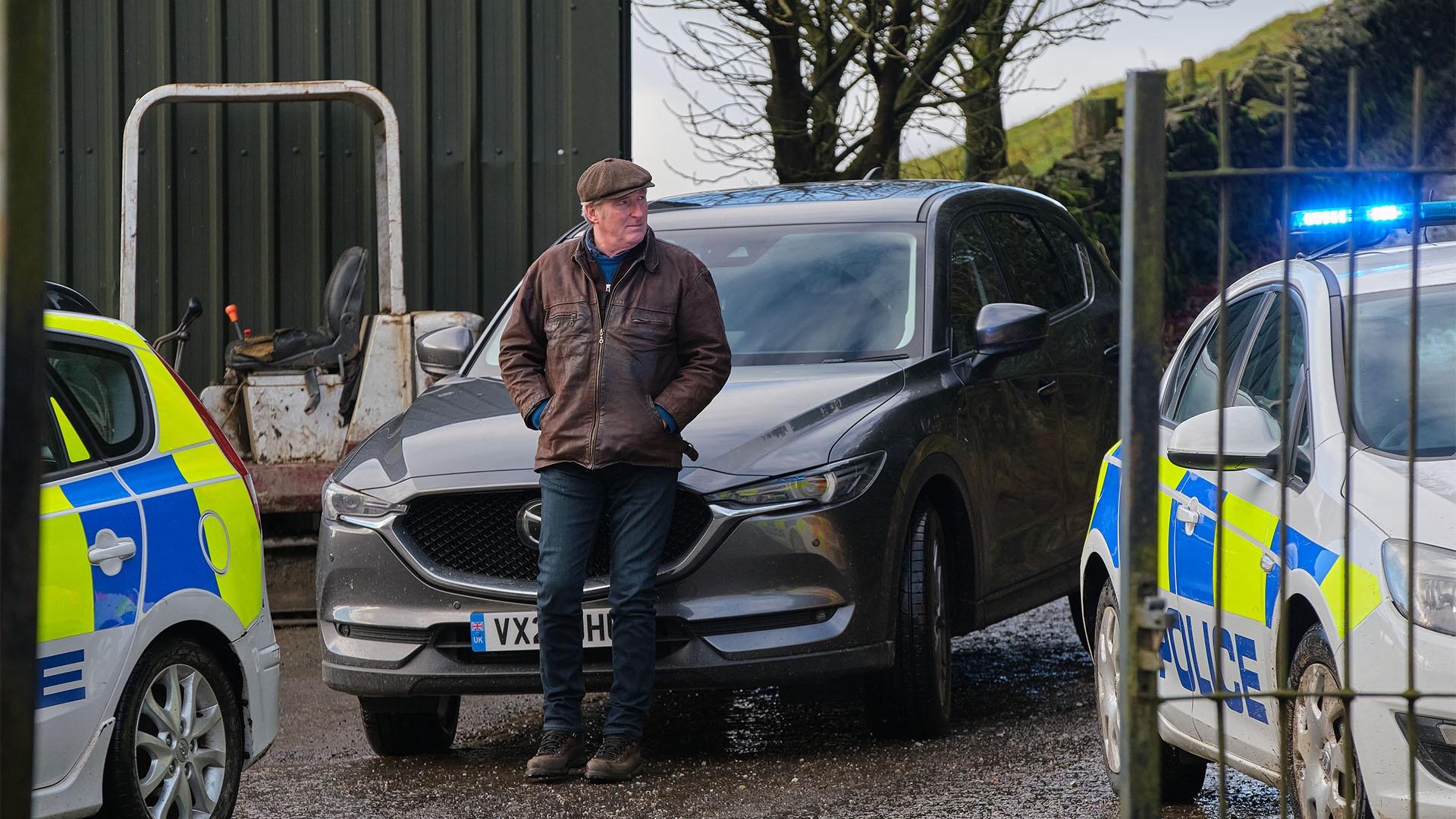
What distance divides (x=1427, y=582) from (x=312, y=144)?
9178 mm

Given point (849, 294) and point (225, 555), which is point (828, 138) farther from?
point (225, 555)

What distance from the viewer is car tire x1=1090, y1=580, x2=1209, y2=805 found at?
5332 mm

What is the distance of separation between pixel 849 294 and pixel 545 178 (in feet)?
16.8

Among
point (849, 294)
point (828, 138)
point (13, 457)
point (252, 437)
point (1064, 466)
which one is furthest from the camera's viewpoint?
point (828, 138)

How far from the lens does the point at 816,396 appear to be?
20.3 feet

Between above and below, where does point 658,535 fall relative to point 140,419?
below

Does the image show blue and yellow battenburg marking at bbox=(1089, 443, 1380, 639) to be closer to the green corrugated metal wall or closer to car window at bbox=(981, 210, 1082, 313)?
car window at bbox=(981, 210, 1082, 313)

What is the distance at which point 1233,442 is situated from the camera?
4.32m

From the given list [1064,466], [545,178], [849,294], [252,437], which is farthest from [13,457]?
[545,178]

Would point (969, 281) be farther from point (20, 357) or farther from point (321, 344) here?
point (20, 357)

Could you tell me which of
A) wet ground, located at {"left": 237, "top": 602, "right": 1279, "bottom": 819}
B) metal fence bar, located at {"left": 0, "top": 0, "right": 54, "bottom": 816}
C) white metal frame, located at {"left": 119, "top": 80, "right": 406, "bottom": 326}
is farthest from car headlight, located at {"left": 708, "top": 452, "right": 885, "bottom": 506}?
white metal frame, located at {"left": 119, "top": 80, "right": 406, "bottom": 326}

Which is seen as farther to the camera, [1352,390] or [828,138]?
[828,138]

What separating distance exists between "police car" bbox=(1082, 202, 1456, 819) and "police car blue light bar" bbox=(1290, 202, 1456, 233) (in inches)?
0.4

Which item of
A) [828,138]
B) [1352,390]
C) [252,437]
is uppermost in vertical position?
[828,138]
